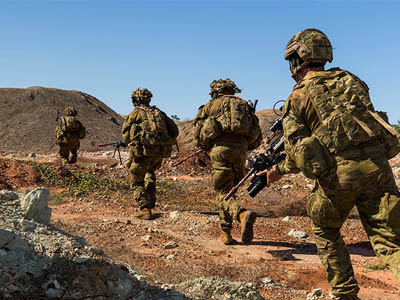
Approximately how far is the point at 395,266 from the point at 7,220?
117 inches

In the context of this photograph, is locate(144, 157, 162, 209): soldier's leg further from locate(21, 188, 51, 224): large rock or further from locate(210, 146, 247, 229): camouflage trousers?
locate(21, 188, 51, 224): large rock

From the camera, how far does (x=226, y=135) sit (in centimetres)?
636

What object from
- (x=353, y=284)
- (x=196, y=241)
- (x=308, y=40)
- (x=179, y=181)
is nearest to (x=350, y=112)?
(x=308, y=40)

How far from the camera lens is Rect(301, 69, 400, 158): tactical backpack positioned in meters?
3.23

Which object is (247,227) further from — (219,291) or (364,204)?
(364,204)

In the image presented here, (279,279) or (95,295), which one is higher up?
(95,295)

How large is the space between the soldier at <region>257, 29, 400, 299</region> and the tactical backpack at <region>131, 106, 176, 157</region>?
4.29 meters

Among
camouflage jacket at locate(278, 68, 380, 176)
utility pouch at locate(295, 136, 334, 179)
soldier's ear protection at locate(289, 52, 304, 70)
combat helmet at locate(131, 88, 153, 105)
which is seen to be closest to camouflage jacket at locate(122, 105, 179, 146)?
combat helmet at locate(131, 88, 153, 105)

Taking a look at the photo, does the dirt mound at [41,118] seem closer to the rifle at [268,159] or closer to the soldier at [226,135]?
the soldier at [226,135]

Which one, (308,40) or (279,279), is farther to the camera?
(279,279)

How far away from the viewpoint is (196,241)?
6.53 meters

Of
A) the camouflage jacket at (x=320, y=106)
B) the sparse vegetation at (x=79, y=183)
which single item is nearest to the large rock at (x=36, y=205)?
the camouflage jacket at (x=320, y=106)

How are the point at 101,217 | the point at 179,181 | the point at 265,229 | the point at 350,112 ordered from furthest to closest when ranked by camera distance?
the point at 179,181 → the point at 101,217 → the point at 265,229 → the point at 350,112

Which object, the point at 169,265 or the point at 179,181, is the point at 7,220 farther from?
the point at 179,181
